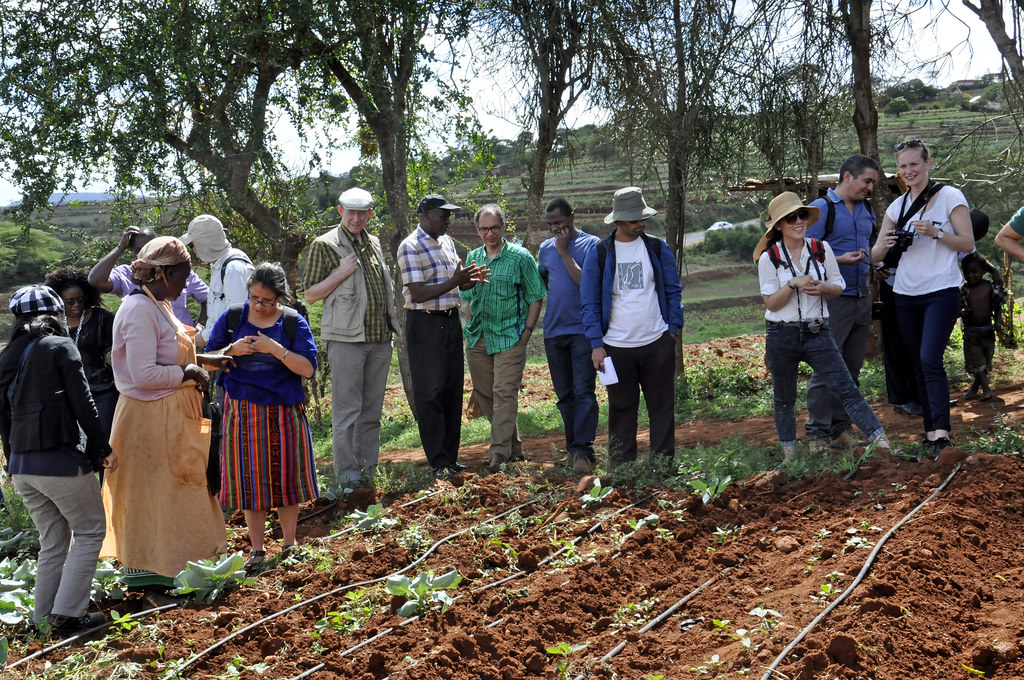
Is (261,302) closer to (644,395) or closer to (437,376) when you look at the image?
→ (437,376)

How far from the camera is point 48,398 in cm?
429

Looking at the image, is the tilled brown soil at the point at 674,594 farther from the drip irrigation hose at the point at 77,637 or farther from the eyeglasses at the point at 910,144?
the eyeglasses at the point at 910,144

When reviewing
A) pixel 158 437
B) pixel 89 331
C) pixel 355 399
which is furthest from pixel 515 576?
pixel 89 331

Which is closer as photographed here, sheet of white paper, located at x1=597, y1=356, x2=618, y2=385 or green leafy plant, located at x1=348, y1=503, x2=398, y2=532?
green leafy plant, located at x1=348, y1=503, x2=398, y2=532

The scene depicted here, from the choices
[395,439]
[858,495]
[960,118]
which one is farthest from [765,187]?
[960,118]

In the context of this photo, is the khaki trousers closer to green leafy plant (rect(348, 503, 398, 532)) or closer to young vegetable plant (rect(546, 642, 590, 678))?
green leafy plant (rect(348, 503, 398, 532))

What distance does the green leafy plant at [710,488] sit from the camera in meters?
5.27

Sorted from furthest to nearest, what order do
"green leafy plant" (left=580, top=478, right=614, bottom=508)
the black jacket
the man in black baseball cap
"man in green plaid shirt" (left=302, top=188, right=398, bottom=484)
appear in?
the man in black baseball cap, "man in green plaid shirt" (left=302, top=188, right=398, bottom=484), "green leafy plant" (left=580, top=478, right=614, bottom=508), the black jacket

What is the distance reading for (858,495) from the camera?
16.7ft

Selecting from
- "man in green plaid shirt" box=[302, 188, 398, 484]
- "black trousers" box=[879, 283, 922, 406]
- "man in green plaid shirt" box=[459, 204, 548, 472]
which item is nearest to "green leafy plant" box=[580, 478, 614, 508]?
"man in green plaid shirt" box=[459, 204, 548, 472]

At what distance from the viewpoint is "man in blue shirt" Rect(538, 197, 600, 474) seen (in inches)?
267

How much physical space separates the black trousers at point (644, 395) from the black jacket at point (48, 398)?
3.21 meters

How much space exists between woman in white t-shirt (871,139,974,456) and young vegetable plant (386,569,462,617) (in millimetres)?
3169

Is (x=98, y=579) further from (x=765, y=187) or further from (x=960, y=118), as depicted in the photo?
(x=960, y=118)
